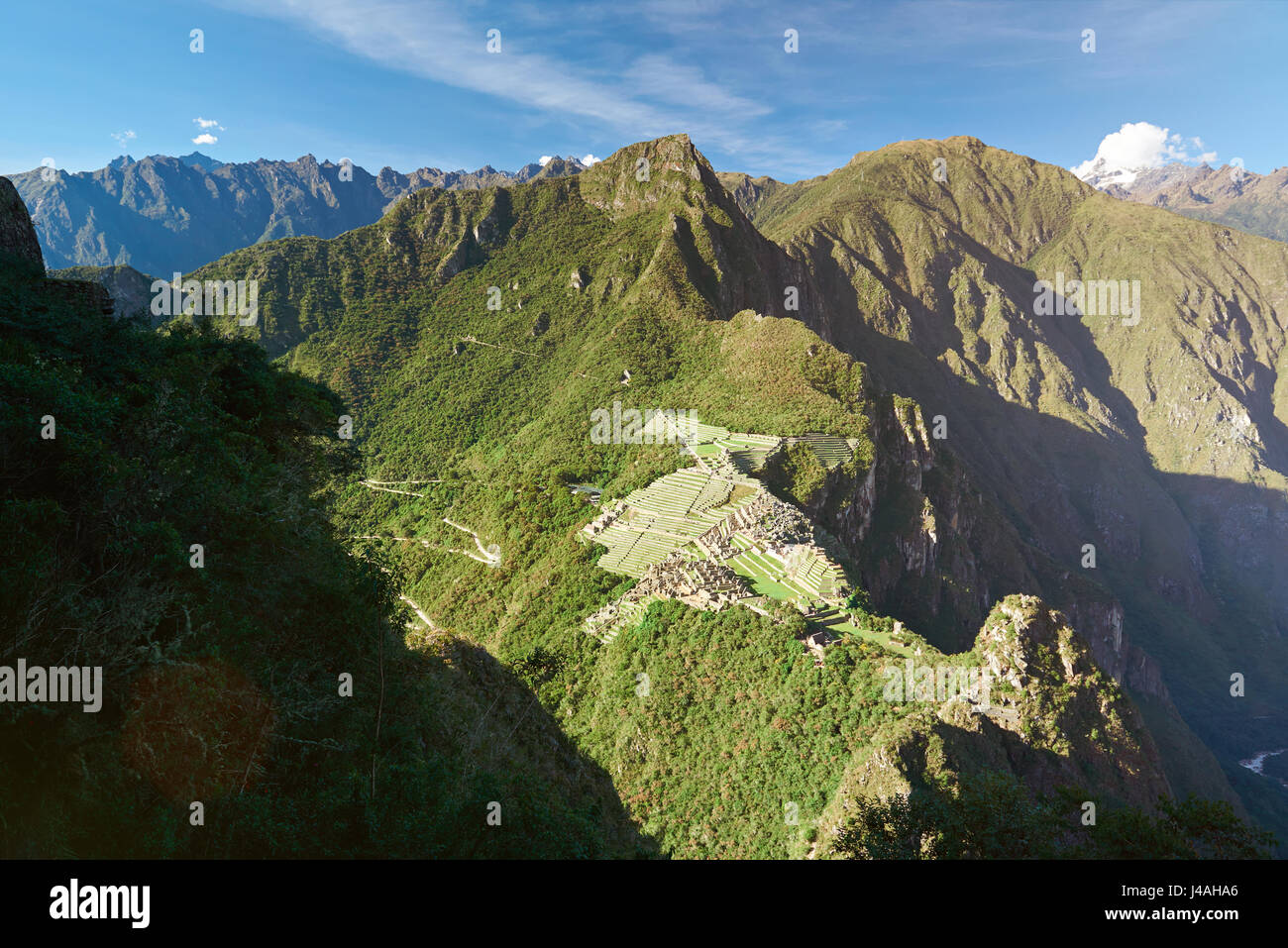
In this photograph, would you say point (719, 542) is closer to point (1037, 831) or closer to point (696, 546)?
point (696, 546)

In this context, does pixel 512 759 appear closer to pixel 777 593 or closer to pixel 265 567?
pixel 265 567

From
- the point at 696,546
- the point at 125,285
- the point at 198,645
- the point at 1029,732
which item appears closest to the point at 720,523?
the point at 696,546

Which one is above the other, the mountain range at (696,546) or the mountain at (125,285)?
the mountain at (125,285)

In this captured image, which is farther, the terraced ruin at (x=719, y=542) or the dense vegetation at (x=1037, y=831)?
the terraced ruin at (x=719, y=542)

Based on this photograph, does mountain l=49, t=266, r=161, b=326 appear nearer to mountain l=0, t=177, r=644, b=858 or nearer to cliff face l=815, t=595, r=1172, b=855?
mountain l=0, t=177, r=644, b=858

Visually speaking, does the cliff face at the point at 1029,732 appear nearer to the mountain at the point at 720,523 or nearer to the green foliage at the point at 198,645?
the mountain at the point at 720,523

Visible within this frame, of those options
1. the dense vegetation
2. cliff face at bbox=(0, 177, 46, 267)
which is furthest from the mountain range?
cliff face at bbox=(0, 177, 46, 267)

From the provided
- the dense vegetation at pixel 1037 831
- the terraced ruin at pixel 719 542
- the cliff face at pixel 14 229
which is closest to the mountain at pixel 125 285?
the cliff face at pixel 14 229
